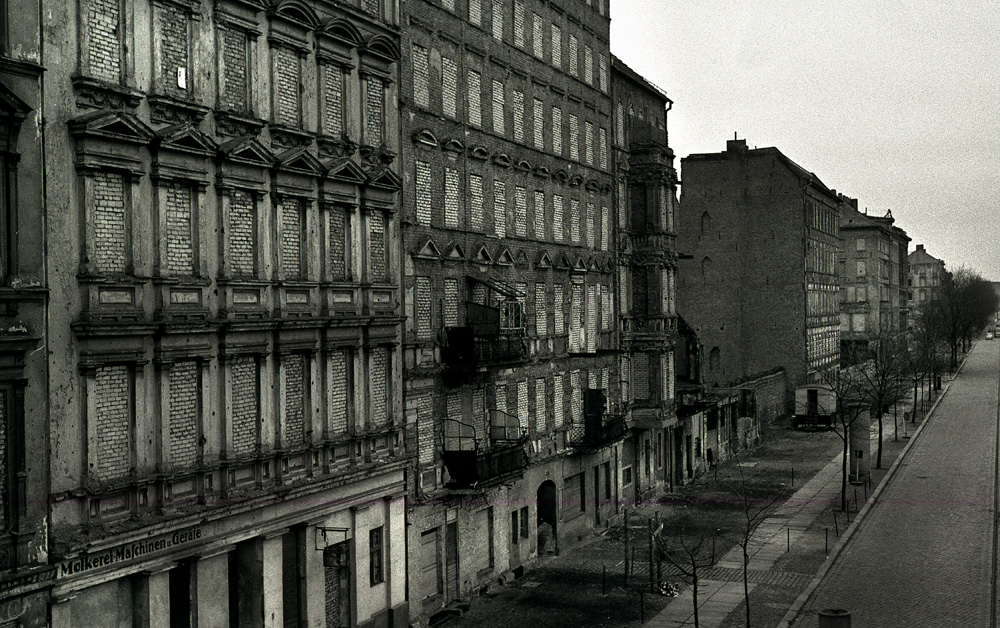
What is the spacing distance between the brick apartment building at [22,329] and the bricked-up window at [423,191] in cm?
1381

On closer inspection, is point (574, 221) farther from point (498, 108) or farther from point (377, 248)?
point (377, 248)

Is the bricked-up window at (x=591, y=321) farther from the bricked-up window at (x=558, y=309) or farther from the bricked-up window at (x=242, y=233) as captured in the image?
the bricked-up window at (x=242, y=233)

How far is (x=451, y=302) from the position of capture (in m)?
30.9

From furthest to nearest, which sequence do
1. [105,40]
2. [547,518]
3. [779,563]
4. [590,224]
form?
[590,224]
[547,518]
[779,563]
[105,40]

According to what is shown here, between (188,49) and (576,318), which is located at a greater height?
(188,49)

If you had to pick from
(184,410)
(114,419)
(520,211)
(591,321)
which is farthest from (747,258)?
(114,419)

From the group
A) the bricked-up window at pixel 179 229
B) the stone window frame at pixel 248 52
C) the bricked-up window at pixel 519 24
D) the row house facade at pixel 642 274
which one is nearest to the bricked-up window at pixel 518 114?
the bricked-up window at pixel 519 24

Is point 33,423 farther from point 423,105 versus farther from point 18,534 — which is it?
point 423,105

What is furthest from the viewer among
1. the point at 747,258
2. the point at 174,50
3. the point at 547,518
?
the point at 747,258

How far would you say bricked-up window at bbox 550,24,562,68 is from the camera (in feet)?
125

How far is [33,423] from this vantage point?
15836mm

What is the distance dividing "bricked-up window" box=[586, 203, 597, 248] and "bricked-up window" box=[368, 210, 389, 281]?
1603cm

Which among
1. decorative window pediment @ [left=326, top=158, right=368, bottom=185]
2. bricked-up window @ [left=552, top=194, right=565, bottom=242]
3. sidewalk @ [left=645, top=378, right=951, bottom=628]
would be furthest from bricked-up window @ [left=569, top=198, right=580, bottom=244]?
decorative window pediment @ [left=326, top=158, right=368, bottom=185]

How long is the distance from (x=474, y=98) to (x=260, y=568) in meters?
17.1
